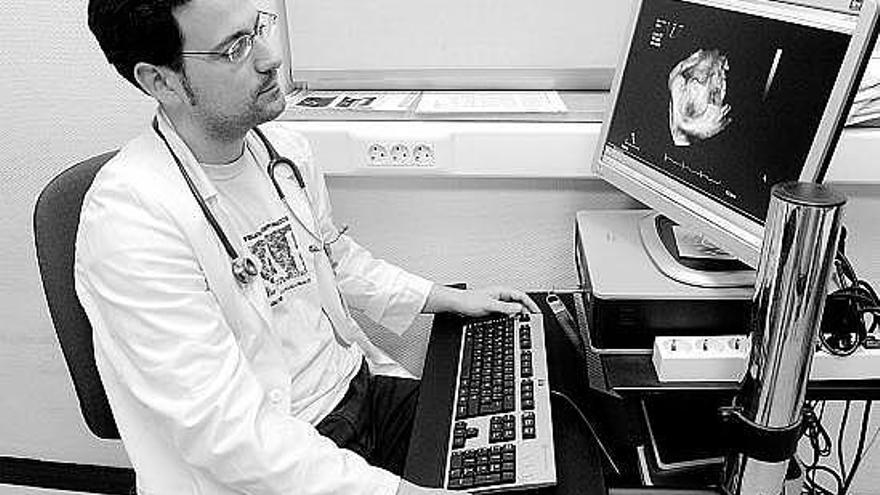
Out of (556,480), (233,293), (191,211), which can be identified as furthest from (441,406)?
(191,211)

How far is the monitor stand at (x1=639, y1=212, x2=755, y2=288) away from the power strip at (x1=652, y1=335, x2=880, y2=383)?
3.7 inches

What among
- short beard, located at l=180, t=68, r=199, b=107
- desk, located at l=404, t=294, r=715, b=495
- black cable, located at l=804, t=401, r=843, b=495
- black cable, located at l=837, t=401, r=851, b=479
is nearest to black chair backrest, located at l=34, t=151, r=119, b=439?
short beard, located at l=180, t=68, r=199, b=107

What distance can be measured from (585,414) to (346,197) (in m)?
0.74

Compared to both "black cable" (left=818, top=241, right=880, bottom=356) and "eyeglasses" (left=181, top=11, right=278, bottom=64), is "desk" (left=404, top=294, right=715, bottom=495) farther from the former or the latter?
"eyeglasses" (left=181, top=11, right=278, bottom=64)

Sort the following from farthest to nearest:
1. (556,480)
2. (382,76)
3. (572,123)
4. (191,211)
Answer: (382,76)
(572,123)
(191,211)
(556,480)

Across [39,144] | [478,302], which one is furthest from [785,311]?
[39,144]

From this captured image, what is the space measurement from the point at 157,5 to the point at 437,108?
629mm

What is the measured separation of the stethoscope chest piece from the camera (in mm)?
1184

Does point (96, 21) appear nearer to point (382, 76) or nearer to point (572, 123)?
point (382, 76)

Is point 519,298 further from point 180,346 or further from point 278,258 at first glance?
point 180,346

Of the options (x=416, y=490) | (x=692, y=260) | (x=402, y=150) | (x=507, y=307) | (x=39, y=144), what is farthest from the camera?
(x=39, y=144)

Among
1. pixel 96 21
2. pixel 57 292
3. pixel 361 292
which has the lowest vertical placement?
pixel 361 292

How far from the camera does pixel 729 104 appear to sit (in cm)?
116

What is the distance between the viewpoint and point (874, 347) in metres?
1.11
